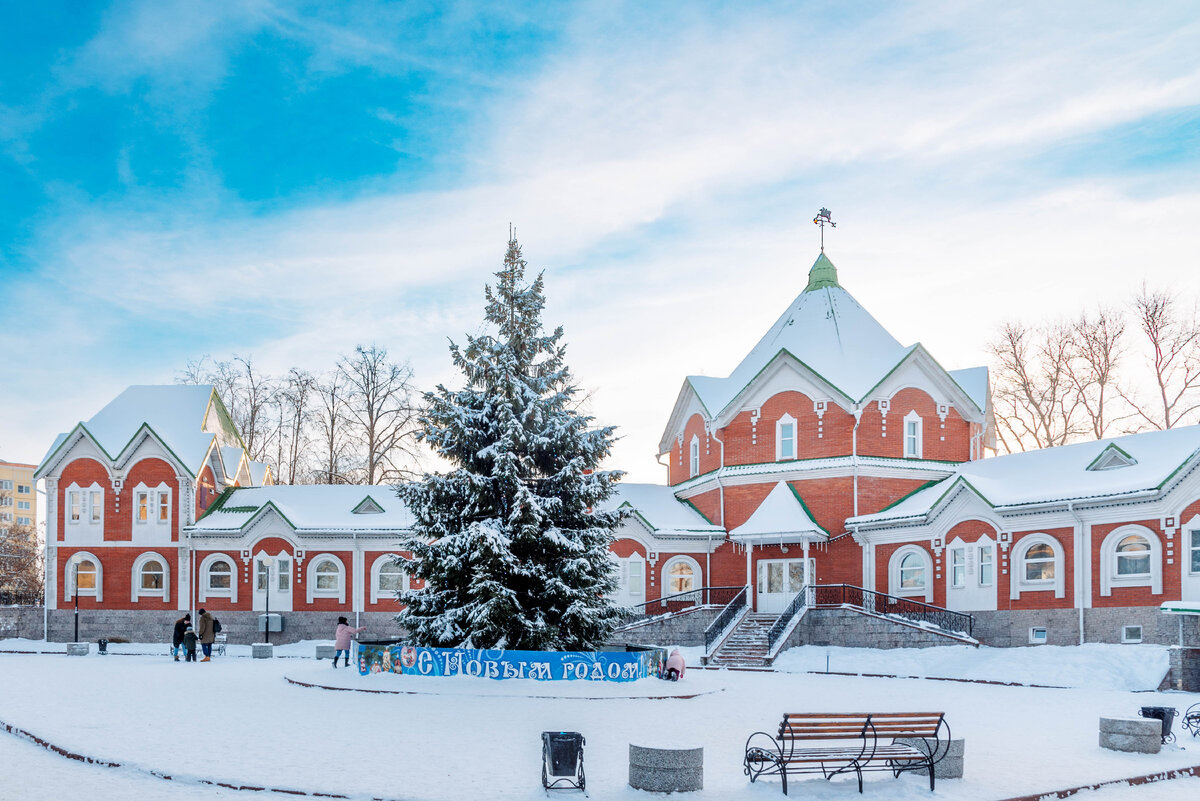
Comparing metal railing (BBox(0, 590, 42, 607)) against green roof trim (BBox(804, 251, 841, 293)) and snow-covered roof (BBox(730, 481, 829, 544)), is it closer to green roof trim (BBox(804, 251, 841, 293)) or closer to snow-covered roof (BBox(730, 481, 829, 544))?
snow-covered roof (BBox(730, 481, 829, 544))

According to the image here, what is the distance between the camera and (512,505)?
72.2ft

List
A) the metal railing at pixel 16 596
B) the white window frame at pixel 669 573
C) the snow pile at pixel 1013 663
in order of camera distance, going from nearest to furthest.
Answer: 1. the snow pile at pixel 1013 663
2. the white window frame at pixel 669 573
3. the metal railing at pixel 16 596

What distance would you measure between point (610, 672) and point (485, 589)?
303 cm

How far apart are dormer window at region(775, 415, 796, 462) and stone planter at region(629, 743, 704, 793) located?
2614 cm

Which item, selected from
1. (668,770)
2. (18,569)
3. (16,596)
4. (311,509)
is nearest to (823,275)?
(311,509)

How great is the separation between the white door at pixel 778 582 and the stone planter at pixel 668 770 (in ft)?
80.1

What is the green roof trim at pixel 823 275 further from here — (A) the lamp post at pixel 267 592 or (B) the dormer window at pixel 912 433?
(A) the lamp post at pixel 267 592

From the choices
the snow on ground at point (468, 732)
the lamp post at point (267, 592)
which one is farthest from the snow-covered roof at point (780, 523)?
the lamp post at point (267, 592)

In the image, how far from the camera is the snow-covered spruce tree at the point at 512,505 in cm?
2127

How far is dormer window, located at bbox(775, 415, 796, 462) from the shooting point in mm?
36000

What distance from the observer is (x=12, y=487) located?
5128 inches

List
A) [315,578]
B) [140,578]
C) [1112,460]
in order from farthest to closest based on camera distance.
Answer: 1. [140,578]
2. [315,578]
3. [1112,460]

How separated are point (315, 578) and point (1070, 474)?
2526cm

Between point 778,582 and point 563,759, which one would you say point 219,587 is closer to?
point 778,582
